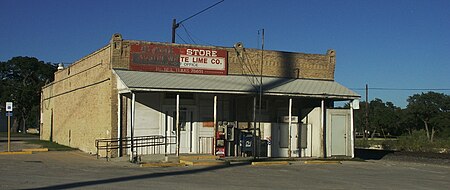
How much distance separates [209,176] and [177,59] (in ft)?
29.9

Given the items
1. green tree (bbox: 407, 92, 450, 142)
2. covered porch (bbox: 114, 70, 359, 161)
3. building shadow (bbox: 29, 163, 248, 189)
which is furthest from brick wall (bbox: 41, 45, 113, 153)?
green tree (bbox: 407, 92, 450, 142)

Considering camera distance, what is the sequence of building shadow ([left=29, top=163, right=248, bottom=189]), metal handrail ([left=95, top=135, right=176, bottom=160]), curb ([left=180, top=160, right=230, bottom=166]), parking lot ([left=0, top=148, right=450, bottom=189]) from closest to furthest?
building shadow ([left=29, top=163, right=248, bottom=189])
parking lot ([left=0, top=148, right=450, bottom=189])
curb ([left=180, top=160, right=230, bottom=166])
metal handrail ([left=95, top=135, right=176, bottom=160])

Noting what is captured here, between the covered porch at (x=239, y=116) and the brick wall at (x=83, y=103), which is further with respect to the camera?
the brick wall at (x=83, y=103)

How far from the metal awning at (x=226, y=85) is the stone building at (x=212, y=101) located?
0.15 feet

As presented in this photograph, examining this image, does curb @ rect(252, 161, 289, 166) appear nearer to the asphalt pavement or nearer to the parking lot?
the asphalt pavement

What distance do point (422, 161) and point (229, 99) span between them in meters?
9.91

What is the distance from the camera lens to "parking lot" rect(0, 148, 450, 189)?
47.1ft

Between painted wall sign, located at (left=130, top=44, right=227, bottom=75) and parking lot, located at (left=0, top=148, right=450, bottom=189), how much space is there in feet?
15.4

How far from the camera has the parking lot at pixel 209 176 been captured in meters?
14.4

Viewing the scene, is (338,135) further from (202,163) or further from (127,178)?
(127,178)

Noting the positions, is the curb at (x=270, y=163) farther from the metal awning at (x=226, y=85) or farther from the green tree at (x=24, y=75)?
the green tree at (x=24, y=75)

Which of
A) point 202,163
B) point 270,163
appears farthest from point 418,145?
point 202,163

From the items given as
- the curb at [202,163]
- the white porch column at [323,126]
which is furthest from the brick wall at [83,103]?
the white porch column at [323,126]

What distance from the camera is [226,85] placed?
78.2 feet
